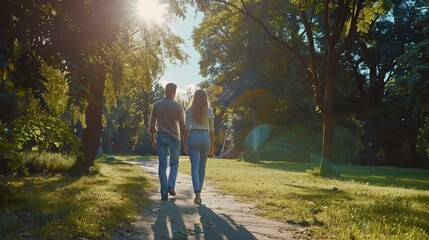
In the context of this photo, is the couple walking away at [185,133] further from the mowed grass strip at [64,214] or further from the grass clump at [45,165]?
the grass clump at [45,165]

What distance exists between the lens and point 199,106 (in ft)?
25.5

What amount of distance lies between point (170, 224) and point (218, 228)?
642mm

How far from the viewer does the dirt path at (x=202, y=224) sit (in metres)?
5.07

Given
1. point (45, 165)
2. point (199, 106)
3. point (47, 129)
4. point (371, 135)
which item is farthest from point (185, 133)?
point (371, 135)

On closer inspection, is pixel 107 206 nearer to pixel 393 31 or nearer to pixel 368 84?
pixel 393 31

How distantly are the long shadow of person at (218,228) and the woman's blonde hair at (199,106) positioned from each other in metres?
1.92

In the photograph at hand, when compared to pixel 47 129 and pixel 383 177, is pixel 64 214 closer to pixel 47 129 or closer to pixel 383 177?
pixel 47 129

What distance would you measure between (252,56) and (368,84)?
17745 mm

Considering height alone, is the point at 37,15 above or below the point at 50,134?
above

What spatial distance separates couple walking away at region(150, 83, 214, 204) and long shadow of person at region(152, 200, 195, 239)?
0.95 metres

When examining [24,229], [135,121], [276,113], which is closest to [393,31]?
[276,113]

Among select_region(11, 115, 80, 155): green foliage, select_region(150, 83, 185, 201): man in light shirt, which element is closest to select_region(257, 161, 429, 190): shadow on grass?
select_region(150, 83, 185, 201): man in light shirt

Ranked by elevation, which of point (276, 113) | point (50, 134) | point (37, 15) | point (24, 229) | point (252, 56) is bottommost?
point (24, 229)

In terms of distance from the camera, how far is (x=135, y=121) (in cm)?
7350
